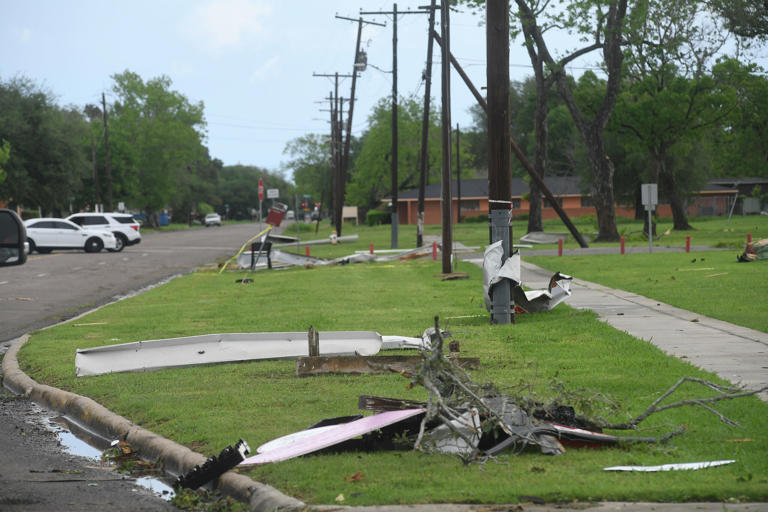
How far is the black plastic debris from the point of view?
19.1 ft

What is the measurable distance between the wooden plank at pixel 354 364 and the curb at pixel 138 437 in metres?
2.09

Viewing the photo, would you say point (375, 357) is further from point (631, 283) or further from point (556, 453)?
point (631, 283)

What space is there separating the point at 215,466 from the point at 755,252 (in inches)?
903

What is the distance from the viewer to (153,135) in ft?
350

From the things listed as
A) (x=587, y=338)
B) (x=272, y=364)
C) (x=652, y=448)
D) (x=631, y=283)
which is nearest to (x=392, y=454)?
(x=652, y=448)

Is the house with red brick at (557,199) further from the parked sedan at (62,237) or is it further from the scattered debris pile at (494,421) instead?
the scattered debris pile at (494,421)

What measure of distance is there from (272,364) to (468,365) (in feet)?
7.66

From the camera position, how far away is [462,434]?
19.5 feet

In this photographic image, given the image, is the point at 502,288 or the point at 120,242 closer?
the point at 502,288

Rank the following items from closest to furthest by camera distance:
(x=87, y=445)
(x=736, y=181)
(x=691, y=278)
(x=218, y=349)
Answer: (x=87, y=445) < (x=218, y=349) < (x=691, y=278) < (x=736, y=181)

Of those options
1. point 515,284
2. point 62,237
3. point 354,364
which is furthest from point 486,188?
point 354,364

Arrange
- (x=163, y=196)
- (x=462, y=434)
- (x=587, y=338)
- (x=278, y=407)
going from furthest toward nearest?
(x=163, y=196)
(x=587, y=338)
(x=278, y=407)
(x=462, y=434)

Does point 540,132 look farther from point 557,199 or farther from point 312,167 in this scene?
point 312,167

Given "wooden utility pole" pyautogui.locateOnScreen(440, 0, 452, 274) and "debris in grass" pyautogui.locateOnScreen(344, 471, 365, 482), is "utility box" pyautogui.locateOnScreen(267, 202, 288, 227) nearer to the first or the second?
"wooden utility pole" pyautogui.locateOnScreen(440, 0, 452, 274)
